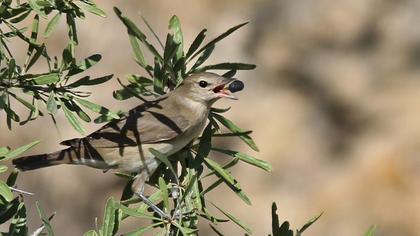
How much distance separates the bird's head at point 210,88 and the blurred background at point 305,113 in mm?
4072

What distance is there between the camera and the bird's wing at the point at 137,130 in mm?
3594

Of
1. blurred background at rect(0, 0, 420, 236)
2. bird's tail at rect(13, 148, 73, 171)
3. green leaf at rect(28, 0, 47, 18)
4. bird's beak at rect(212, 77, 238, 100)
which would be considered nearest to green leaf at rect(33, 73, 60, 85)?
green leaf at rect(28, 0, 47, 18)

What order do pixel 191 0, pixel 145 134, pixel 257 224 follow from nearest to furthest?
pixel 145 134 < pixel 257 224 < pixel 191 0

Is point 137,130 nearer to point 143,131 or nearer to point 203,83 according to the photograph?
point 143,131

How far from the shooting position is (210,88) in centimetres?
387

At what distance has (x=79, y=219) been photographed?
8461 millimetres

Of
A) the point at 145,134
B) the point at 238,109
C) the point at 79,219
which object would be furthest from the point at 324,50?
the point at 145,134

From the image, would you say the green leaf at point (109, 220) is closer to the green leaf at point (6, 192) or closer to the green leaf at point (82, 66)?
the green leaf at point (6, 192)

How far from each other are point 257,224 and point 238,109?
137 cm

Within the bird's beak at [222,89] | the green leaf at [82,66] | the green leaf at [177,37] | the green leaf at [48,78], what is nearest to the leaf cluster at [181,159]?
the green leaf at [177,37]

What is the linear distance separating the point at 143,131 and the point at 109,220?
4.87ft

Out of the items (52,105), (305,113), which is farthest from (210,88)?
(305,113)

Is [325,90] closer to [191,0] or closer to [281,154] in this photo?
[281,154]

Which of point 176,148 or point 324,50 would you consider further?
point 324,50
